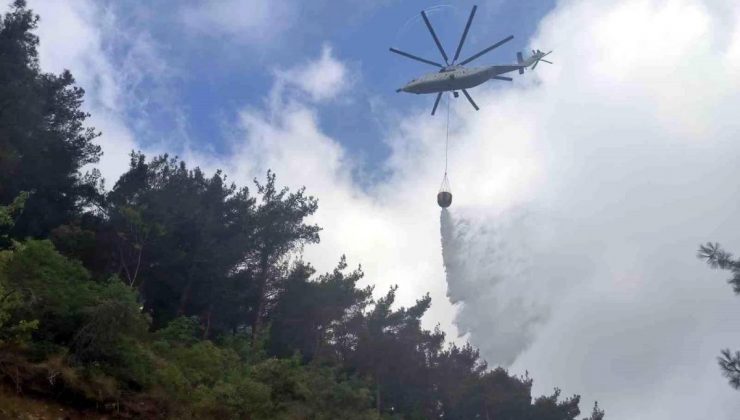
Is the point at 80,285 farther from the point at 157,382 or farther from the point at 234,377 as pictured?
the point at 234,377

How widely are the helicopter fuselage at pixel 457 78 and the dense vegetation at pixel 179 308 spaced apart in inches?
504

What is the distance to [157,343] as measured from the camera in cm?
2570

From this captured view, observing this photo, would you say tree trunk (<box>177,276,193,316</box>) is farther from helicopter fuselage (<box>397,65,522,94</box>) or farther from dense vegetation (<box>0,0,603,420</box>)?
helicopter fuselage (<box>397,65,522,94</box>)

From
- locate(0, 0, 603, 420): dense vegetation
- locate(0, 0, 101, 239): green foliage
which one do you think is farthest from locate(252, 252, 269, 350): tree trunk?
locate(0, 0, 101, 239): green foliage

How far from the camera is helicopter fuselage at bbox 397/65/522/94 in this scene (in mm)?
27194

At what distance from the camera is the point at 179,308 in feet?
125

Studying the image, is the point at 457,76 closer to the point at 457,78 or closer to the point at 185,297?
the point at 457,78

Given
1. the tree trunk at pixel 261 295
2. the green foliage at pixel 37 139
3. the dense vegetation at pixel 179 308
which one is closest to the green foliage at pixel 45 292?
the dense vegetation at pixel 179 308

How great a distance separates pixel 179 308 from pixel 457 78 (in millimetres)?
21256

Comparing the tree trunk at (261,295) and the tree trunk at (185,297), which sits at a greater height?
the tree trunk at (261,295)

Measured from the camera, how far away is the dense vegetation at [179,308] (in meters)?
19.7

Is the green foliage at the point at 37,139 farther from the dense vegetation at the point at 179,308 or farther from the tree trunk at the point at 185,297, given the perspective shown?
the tree trunk at the point at 185,297

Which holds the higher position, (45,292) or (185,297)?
(185,297)

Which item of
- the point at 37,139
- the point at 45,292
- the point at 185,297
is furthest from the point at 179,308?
the point at 45,292
